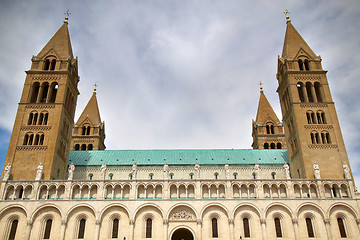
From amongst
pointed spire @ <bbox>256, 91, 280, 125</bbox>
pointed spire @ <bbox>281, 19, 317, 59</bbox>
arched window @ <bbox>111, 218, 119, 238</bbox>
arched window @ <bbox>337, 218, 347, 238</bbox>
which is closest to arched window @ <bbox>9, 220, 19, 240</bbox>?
arched window @ <bbox>111, 218, 119, 238</bbox>

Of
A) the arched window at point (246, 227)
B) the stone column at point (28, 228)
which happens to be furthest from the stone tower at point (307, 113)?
the stone column at point (28, 228)

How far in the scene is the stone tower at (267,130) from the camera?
203 feet

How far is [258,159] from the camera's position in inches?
1960

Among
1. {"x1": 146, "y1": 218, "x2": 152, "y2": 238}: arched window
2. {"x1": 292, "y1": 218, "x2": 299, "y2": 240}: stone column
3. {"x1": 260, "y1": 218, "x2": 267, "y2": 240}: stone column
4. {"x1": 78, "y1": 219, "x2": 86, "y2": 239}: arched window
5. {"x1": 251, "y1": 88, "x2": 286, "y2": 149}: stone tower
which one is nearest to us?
{"x1": 292, "y1": 218, "x2": 299, "y2": 240}: stone column

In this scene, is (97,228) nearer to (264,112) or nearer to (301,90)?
(301,90)

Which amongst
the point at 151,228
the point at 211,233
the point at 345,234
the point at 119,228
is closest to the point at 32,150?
the point at 119,228

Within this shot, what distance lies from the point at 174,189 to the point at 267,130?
32.4 metres

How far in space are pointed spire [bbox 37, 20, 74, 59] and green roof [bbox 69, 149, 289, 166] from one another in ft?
55.4

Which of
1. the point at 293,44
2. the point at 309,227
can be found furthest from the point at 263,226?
the point at 293,44

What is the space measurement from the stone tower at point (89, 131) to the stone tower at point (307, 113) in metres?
37.4

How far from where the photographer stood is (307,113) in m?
44.3

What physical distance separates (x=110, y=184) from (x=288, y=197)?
22.6m

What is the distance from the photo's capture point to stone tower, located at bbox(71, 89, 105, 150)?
204ft

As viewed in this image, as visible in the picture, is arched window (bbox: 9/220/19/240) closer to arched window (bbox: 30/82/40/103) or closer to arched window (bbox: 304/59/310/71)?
arched window (bbox: 30/82/40/103)
